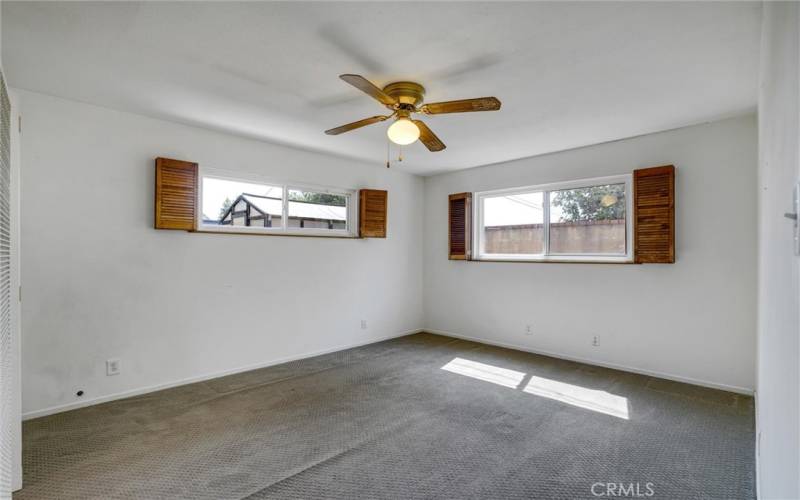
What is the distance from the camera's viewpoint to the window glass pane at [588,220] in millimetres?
4176

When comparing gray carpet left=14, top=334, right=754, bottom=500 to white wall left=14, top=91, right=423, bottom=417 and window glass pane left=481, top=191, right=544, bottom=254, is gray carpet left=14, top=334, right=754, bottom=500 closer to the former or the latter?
white wall left=14, top=91, right=423, bottom=417

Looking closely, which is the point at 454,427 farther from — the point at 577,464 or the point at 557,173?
the point at 557,173

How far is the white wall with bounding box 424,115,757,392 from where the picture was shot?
11.1ft

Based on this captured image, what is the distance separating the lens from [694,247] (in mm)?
3600

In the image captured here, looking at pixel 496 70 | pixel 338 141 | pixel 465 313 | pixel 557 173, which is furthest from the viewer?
pixel 465 313

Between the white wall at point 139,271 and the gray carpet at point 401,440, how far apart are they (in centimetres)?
31

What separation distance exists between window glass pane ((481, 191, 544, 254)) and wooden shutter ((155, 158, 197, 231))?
3.59 meters

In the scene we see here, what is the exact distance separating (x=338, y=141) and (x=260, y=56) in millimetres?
1744

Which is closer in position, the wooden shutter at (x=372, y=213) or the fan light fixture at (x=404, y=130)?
the fan light fixture at (x=404, y=130)

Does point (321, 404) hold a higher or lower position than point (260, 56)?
lower

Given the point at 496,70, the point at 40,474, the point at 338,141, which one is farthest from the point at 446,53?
the point at 40,474

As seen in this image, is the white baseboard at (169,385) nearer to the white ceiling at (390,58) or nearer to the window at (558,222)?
the window at (558,222)

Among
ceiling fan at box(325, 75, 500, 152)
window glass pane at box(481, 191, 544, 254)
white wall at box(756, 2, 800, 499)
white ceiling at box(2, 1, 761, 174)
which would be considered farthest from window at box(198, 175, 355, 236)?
white wall at box(756, 2, 800, 499)

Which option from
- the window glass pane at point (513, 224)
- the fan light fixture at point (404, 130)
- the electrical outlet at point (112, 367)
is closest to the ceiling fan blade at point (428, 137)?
the fan light fixture at point (404, 130)
